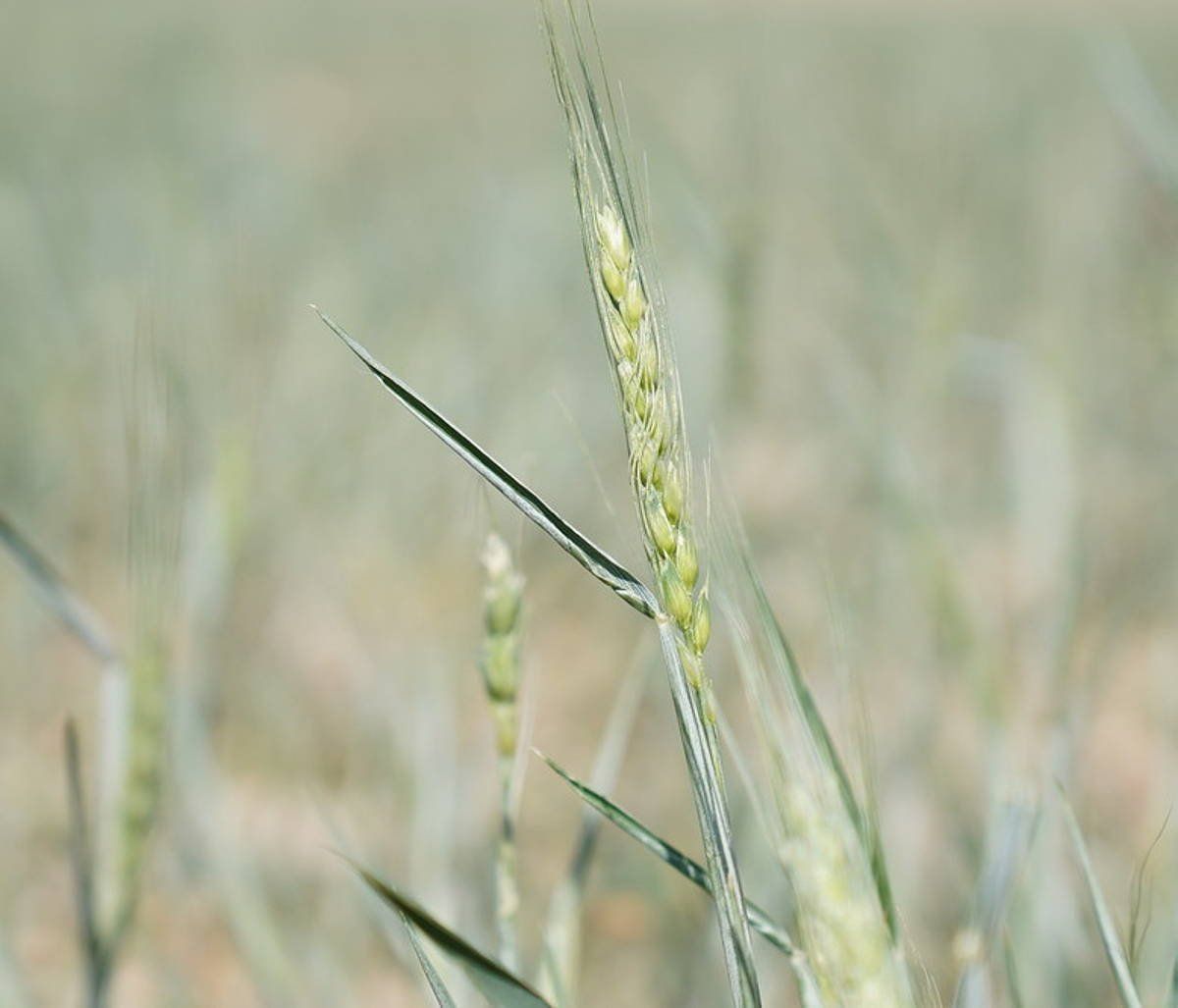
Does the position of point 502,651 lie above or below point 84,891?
above

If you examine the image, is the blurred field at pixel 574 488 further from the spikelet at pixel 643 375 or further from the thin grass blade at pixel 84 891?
the thin grass blade at pixel 84 891

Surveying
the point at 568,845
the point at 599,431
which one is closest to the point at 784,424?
the point at 599,431

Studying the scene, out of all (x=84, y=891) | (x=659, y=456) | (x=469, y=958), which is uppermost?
(x=659, y=456)

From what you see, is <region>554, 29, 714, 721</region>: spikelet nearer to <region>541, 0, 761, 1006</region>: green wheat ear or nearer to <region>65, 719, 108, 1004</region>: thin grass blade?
<region>541, 0, 761, 1006</region>: green wheat ear

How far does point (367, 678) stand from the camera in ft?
3.20

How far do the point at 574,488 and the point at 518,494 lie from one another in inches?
54.6

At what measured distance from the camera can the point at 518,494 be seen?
1.04 ft

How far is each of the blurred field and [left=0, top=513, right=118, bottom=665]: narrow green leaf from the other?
0.09 m

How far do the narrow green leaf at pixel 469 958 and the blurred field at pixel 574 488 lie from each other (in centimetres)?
13

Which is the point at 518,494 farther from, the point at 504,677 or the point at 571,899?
the point at 571,899

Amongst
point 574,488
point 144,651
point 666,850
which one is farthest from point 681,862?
point 574,488

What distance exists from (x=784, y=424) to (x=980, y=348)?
1.07 metres

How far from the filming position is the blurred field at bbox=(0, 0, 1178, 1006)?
0.74 meters

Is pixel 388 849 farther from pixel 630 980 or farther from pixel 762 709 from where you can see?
pixel 762 709
